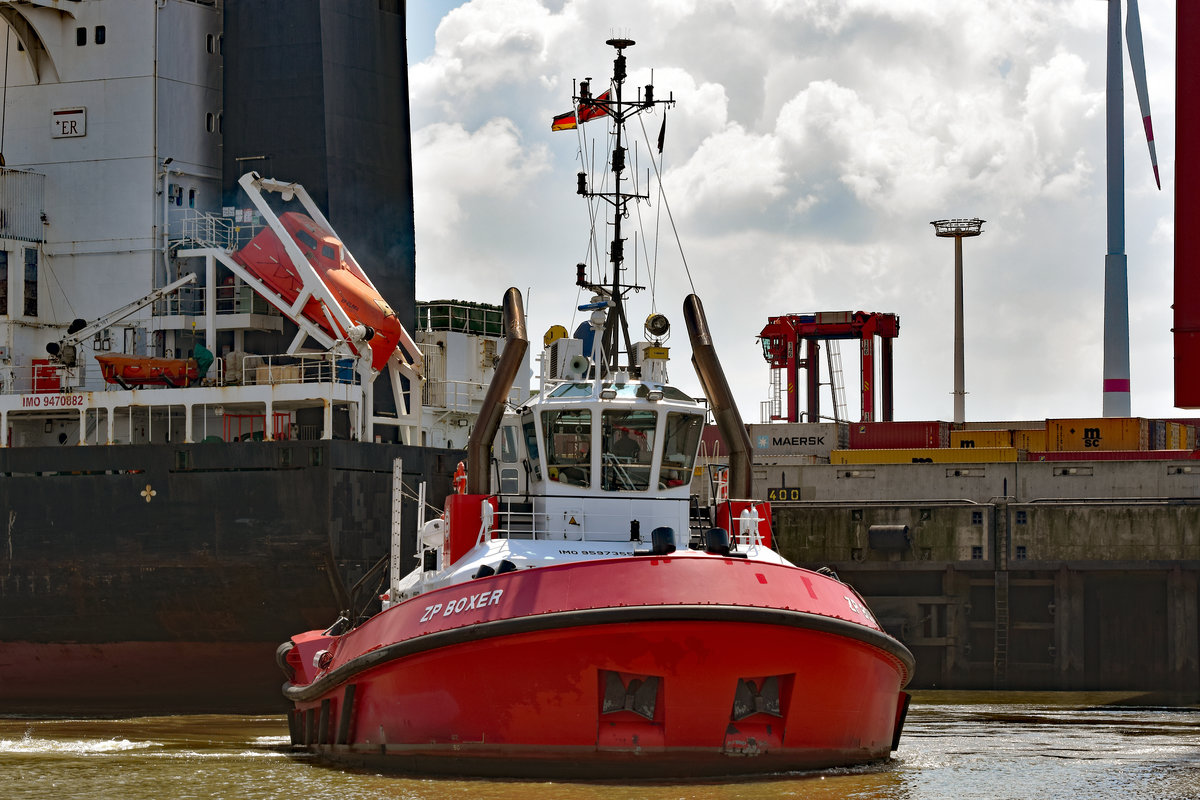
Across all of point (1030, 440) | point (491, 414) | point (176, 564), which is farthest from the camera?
point (1030, 440)

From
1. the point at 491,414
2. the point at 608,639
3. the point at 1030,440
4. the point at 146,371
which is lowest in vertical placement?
the point at 608,639

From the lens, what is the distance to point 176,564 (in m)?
23.9

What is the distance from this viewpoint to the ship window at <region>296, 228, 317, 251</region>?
26.3 m

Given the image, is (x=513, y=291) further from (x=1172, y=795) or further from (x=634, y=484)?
(x=1172, y=795)

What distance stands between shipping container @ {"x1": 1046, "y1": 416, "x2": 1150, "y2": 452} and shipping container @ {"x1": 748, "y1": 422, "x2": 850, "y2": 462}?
4.70 meters

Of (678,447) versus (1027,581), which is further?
(1027,581)

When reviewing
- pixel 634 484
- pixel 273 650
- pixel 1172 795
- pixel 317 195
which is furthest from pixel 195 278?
pixel 1172 795

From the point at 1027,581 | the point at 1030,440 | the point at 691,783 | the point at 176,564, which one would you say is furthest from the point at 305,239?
the point at 1030,440

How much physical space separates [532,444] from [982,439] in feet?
75.3

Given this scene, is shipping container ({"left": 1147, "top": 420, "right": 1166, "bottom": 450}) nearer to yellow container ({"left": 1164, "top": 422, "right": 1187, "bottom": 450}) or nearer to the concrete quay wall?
yellow container ({"left": 1164, "top": 422, "right": 1187, "bottom": 450})

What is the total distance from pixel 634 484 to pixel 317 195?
1368 cm

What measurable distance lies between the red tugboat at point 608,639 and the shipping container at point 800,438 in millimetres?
22291

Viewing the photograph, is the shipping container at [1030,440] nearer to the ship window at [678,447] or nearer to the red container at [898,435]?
the red container at [898,435]

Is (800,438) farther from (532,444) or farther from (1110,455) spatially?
(532,444)
